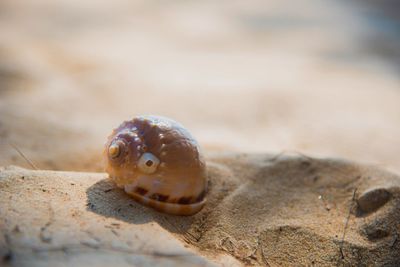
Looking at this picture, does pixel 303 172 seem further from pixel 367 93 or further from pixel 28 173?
pixel 367 93

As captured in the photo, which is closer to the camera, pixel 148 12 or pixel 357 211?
pixel 357 211

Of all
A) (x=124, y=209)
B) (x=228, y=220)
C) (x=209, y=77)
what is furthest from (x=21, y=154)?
(x=209, y=77)

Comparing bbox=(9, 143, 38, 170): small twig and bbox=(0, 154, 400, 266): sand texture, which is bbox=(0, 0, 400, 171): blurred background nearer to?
bbox=(9, 143, 38, 170): small twig

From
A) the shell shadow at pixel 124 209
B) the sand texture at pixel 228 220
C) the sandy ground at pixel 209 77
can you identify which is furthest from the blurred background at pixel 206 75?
the shell shadow at pixel 124 209

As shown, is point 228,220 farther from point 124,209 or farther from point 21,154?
point 21,154

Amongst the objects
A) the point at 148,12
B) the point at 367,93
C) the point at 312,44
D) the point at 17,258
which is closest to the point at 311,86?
the point at 367,93

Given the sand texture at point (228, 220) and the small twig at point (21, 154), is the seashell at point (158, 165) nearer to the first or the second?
the sand texture at point (228, 220)

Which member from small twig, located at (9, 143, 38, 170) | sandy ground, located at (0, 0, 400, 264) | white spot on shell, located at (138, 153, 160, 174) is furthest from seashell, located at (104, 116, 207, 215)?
small twig, located at (9, 143, 38, 170)
